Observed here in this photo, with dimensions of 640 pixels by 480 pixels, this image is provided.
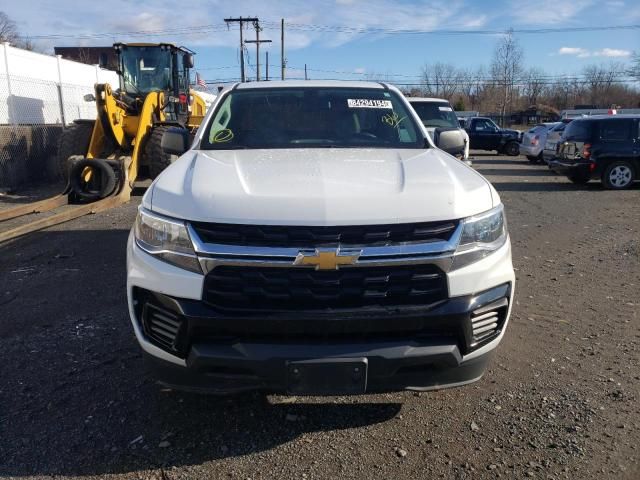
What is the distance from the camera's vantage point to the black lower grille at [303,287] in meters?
2.44

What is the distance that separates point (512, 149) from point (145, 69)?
17.2m

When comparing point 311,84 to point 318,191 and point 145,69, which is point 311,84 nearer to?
point 318,191

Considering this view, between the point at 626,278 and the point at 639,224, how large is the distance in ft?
12.2

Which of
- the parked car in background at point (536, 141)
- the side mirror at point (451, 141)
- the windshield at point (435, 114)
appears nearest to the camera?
the side mirror at point (451, 141)

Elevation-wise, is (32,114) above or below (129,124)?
below

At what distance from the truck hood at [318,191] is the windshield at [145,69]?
11.1 m

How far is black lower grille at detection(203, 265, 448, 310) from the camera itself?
2.44m

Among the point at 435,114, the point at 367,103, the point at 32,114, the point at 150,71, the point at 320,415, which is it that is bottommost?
the point at 320,415

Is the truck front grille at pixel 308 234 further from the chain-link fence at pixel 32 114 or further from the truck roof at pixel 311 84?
the chain-link fence at pixel 32 114

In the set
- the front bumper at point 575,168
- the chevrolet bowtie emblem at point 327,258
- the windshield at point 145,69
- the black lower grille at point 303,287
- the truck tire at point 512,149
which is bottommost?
the truck tire at point 512,149

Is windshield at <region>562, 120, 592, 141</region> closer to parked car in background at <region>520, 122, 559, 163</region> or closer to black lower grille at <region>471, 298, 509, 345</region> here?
parked car in background at <region>520, 122, 559, 163</region>

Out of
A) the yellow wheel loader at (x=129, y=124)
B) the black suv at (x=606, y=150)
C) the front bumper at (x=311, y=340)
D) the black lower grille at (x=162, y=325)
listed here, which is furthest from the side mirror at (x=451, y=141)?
the black suv at (x=606, y=150)

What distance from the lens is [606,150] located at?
12602 mm

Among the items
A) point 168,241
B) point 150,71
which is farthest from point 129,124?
point 168,241
